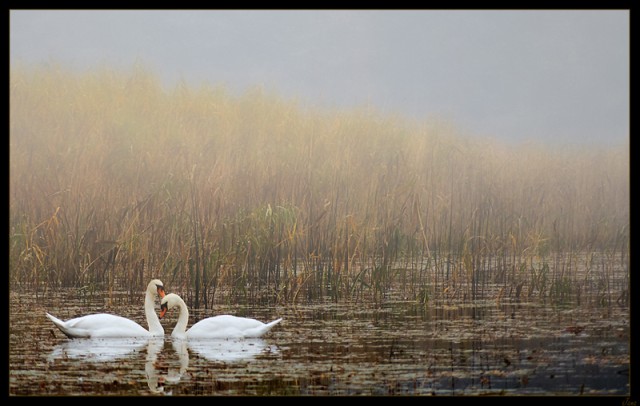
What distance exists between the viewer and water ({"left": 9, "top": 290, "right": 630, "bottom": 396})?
7.34m

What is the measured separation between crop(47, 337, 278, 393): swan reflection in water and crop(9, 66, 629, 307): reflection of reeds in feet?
2.63

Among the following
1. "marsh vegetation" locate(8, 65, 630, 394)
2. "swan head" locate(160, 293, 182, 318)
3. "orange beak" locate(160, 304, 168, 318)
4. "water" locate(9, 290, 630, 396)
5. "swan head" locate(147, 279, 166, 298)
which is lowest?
"water" locate(9, 290, 630, 396)

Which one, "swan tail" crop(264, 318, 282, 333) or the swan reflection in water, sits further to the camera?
"swan tail" crop(264, 318, 282, 333)

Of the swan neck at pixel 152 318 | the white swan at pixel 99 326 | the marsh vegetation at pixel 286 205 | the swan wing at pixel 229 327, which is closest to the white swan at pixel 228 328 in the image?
the swan wing at pixel 229 327

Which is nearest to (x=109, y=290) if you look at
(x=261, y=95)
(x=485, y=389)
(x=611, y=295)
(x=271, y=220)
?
(x=271, y=220)

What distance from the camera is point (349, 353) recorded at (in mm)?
7645

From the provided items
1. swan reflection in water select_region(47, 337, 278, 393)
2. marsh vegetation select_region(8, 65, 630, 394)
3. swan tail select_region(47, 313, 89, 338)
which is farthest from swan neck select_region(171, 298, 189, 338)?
swan tail select_region(47, 313, 89, 338)

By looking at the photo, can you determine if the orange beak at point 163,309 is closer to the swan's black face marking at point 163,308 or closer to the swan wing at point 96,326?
the swan's black face marking at point 163,308

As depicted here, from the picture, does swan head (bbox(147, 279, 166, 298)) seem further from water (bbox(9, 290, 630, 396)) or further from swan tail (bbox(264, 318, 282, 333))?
swan tail (bbox(264, 318, 282, 333))

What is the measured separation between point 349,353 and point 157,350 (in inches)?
52.8

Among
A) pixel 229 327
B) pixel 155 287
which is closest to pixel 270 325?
pixel 229 327

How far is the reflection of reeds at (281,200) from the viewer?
8.86m
